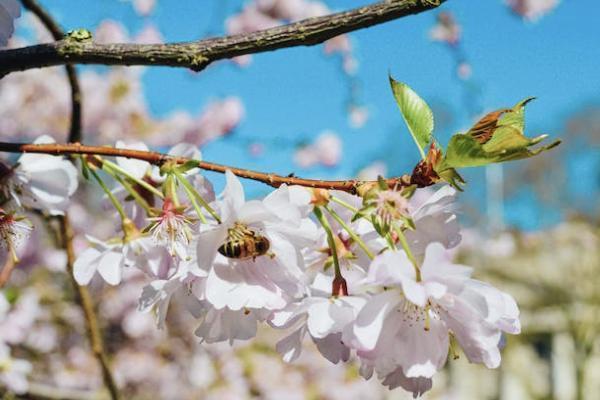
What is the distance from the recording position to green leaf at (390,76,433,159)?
0.57 meters

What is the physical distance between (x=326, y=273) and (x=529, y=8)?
14.2 feet

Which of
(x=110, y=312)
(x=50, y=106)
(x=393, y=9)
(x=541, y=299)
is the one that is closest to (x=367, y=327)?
(x=393, y=9)

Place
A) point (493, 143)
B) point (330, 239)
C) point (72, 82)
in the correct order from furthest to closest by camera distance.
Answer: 1. point (72, 82)
2. point (330, 239)
3. point (493, 143)

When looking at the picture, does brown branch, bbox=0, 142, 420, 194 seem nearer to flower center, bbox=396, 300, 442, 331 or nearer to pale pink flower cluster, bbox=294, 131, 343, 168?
flower center, bbox=396, 300, 442, 331

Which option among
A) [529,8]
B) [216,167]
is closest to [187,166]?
[216,167]

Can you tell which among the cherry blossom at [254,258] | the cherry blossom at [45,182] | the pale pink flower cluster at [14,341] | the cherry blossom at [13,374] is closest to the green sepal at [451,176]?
the cherry blossom at [254,258]

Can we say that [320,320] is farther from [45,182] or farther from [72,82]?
[72,82]

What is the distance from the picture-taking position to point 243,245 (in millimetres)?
594

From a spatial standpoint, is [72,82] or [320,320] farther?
[72,82]

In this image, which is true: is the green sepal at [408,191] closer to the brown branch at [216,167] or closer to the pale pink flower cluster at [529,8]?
the brown branch at [216,167]

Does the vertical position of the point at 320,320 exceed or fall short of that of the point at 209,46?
it falls short

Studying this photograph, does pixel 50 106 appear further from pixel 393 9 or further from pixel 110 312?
pixel 393 9

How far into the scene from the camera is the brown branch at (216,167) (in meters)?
0.56

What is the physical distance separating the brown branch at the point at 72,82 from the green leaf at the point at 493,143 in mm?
662
